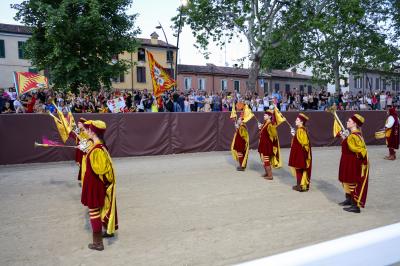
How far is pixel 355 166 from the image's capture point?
23.6 ft

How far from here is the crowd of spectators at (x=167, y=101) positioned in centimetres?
1612

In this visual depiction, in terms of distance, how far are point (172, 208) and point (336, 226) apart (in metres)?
3.13

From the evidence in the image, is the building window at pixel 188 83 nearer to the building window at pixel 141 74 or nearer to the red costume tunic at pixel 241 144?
the building window at pixel 141 74

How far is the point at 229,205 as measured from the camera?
7.84 metres

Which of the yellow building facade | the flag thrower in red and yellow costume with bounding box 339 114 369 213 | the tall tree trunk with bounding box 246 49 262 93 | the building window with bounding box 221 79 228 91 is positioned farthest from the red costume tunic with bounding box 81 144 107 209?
the building window with bounding box 221 79 228 91

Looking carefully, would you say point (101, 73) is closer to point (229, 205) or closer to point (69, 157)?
point (69, 157)

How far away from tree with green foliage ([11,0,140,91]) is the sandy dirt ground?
10578mm

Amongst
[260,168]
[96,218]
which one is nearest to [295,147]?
[260,168]

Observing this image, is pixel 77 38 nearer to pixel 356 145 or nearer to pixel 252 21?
pixel 252 21

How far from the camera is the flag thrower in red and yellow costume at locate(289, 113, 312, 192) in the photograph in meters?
8.99

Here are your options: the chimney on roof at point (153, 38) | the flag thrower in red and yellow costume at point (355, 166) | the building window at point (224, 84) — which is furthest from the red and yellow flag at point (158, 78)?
the building window at point (224, 84)

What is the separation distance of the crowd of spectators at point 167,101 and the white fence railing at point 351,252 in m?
11.7

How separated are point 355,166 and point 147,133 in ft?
29.7

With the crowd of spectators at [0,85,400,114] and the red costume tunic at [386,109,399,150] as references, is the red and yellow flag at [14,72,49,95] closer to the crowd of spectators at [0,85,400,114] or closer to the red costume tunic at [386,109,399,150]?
the crowd of spectators at [0,85,400,114]
